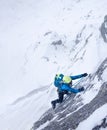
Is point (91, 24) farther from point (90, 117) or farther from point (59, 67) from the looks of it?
point (90, 117)

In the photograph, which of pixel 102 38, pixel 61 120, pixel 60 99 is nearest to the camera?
pixel 61 120

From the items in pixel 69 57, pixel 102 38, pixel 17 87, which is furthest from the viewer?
pixel 69 57

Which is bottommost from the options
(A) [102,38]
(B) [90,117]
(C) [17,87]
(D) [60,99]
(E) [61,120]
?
(B) [90,117]

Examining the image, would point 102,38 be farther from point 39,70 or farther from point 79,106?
point 79,106

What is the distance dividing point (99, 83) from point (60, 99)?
3.30 meters

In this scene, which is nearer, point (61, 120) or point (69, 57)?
point (61, 120)

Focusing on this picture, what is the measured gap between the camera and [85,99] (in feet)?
62.7

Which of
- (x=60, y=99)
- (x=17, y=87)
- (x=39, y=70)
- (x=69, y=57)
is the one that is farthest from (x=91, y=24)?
(x=60, y=99)

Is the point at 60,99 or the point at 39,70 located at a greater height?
the point at 39,70

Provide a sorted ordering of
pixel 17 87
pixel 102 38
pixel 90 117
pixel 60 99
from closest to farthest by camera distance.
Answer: pixel 90 117, pixel 60 99, pixel 102 38, pixel 17 87

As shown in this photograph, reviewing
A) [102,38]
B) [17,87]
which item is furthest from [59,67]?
[102,38]

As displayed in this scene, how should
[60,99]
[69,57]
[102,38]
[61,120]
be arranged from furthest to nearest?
1. [69,57]
2. [102,38]
3. [60,99]
4. [61,120]

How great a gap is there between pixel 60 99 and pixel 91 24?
171320 millimetres

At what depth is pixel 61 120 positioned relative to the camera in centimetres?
1875
